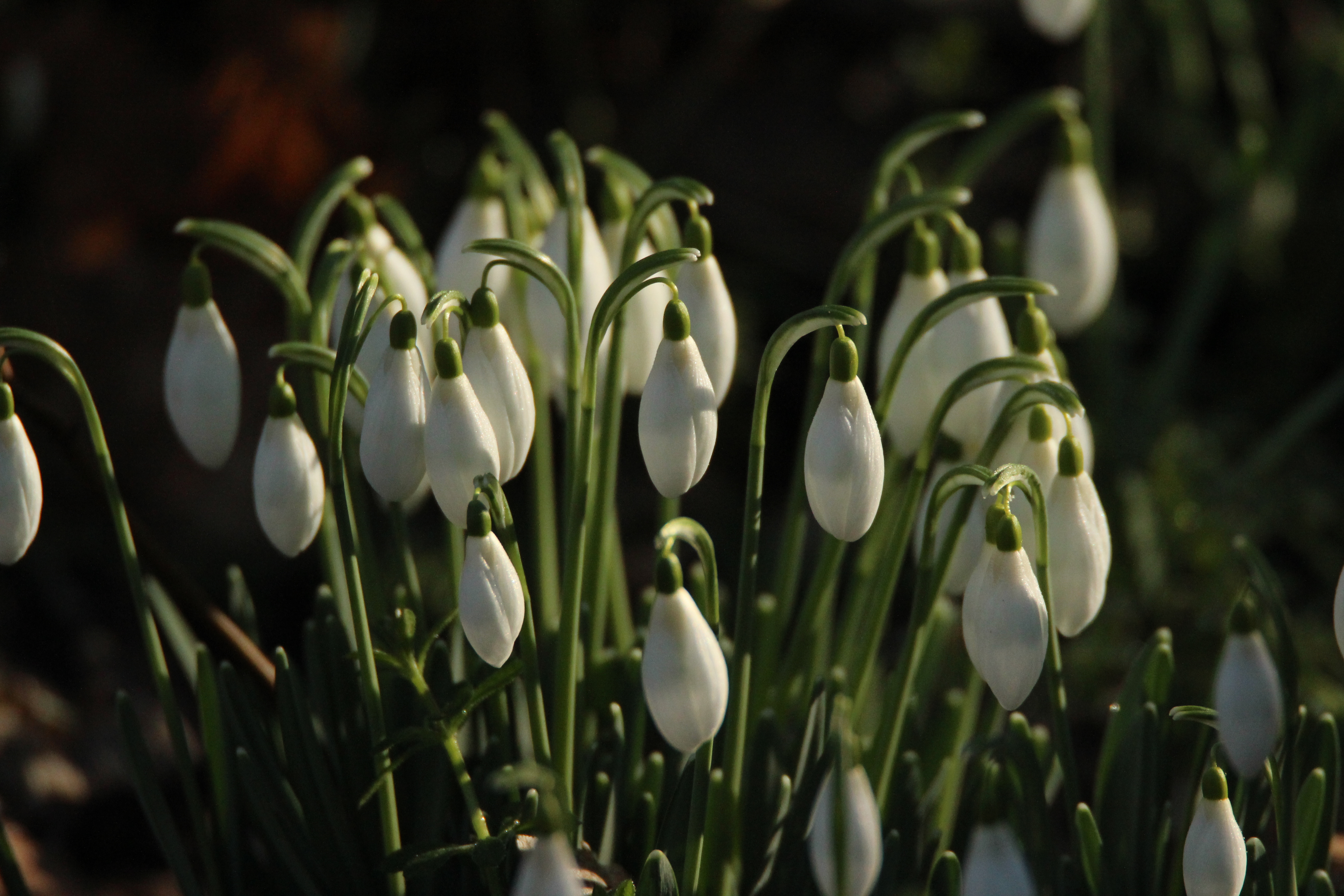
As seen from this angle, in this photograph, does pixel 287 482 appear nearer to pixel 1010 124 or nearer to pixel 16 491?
pixel 16 491

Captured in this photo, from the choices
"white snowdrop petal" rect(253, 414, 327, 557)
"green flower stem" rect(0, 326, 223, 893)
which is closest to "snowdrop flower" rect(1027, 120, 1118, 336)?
"white snowdrop petal" rect(253, 414, 327, 557)

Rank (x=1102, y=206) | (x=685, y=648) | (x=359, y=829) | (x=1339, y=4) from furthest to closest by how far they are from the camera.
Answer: (x=1339, y=4) < (x=1102, y=206) < (x=359, y=829) < (x=685, y=648)

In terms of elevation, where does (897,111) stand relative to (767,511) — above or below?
above

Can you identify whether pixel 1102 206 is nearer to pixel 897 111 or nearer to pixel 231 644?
pixel 231 644

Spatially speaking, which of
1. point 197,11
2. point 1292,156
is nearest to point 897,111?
point 1292,156

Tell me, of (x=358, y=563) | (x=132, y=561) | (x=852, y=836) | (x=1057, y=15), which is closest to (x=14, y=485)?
(x=132, y=561)

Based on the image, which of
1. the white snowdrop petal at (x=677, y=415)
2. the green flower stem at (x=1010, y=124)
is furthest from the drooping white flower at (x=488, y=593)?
the green flower stem at (x=1010, y=124)

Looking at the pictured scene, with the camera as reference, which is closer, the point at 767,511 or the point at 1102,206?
the point at 1102,206
